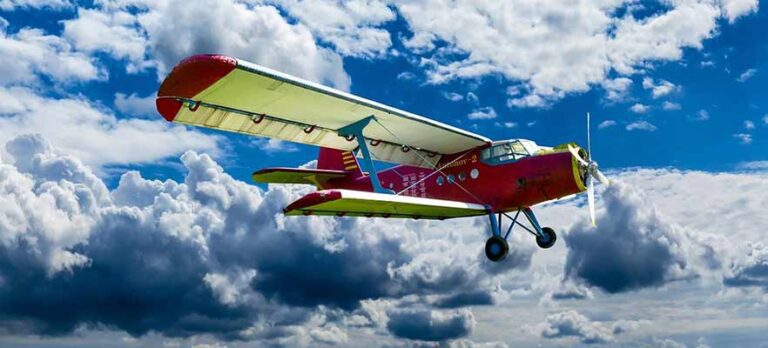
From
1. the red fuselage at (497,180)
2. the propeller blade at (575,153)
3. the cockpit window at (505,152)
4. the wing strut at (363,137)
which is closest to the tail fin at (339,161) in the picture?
the red fuselage at (497,180)

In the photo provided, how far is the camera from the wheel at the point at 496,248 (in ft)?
61.8

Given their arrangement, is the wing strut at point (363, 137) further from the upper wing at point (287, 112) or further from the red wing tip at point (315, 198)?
the red wing tip at point (315, 198)

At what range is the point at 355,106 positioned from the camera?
58.4 ft

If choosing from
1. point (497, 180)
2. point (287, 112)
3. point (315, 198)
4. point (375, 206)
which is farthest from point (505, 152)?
point (315, 198)

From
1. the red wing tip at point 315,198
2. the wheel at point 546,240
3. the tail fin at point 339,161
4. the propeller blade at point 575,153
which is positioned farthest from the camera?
the tail fin at point 339,161

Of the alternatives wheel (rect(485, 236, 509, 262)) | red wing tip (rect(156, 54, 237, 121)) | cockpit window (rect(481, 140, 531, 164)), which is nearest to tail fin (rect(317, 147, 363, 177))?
cockpit window (rect(481, 140, 531, 164))

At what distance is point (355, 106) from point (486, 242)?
553 centimetres

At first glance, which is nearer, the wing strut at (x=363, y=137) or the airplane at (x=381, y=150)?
the airplane at (x=381, y=150)

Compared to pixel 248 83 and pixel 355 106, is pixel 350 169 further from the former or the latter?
pixel 248 83

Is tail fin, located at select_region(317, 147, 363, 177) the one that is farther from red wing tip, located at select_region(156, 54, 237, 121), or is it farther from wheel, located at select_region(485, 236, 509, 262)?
red wing tip, located at select_region(156, 54, 237, 121)

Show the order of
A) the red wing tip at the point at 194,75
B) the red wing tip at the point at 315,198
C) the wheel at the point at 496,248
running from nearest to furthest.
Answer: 1. the red wing tip at the point at 194,75
2. the red wing tip at the point at 315,198
3. the wheel at the point at 496,248

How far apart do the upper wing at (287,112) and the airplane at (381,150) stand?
1.1 inches

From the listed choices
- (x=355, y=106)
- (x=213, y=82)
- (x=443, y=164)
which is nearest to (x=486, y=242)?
(x=443, y=164)

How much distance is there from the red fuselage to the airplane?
29mm
